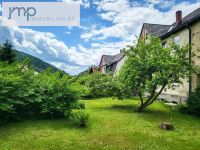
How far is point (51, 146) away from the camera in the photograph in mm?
9281

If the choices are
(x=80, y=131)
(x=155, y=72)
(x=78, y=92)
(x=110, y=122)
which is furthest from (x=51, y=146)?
(x=155, y=72)

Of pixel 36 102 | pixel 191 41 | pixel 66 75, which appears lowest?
pixel 36 102

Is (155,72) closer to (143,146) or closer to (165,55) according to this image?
(165,55)

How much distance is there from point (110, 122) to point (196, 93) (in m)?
6.96

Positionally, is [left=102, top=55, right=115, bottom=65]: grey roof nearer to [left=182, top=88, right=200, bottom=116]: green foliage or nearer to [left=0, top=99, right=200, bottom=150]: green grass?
[left=182, top=88, right=200, bottom=116]: green foliage

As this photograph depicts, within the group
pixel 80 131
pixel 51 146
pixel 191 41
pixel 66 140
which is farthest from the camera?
pixel 191 41

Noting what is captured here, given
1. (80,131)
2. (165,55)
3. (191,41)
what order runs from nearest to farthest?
(80,131) → (165,55) → (191,41)

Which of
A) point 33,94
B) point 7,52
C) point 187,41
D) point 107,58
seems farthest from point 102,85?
point 107,58

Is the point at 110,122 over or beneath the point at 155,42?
beneath

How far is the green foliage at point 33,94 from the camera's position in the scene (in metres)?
12.9

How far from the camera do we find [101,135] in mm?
10758

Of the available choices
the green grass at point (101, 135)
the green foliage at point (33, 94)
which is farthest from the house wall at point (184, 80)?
the green foliage at point (33, 94)

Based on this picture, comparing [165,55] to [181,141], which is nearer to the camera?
[181,141]

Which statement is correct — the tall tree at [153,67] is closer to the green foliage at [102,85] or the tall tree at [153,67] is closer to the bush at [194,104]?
the bush at [194,104]
